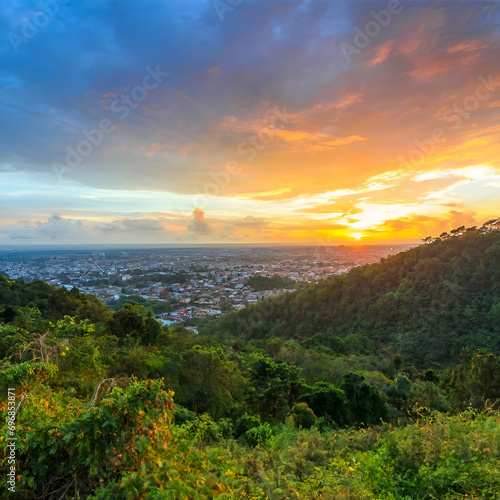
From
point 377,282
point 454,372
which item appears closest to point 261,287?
point 377,282

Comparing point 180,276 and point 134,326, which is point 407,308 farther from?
point 180,276

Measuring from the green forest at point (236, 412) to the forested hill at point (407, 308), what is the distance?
249mm

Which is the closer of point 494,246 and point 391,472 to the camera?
point 391,472

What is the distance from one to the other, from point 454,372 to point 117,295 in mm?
36571

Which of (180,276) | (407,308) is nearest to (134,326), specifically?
(407,308)

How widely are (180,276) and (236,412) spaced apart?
47747mm

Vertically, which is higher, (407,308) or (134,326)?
(134,326)

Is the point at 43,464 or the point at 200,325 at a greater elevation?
the point at 43,464

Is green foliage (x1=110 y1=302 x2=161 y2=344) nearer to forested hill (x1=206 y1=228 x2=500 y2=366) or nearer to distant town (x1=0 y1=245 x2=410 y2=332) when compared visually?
forested hill (x1=206 y1=228 x2=500 y2=366)

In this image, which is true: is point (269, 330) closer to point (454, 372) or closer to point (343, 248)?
point (454, 372)

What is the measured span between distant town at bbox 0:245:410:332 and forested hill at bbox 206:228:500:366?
26.4 ft

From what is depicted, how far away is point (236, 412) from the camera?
9.91 m

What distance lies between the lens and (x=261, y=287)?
5616cm

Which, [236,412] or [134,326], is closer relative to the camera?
[236,412]
